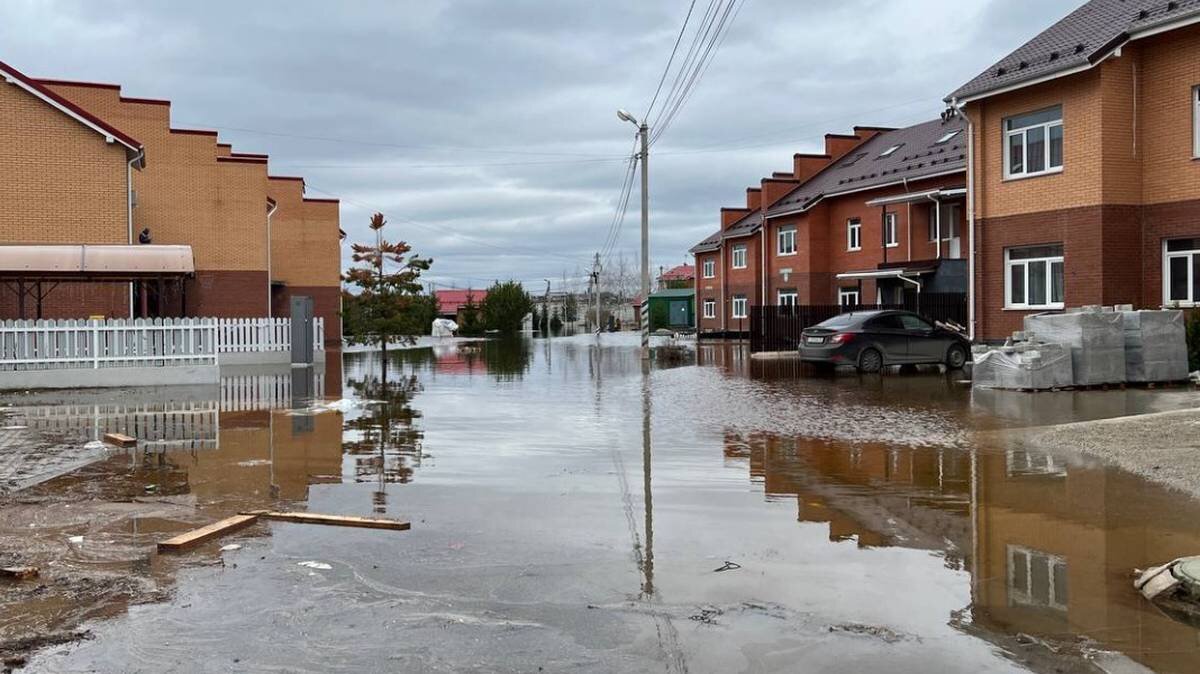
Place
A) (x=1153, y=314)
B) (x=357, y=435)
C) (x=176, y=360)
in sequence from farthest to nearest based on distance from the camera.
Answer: (x=176, y=360), (x=1153, y=314), (x=357, y=435)

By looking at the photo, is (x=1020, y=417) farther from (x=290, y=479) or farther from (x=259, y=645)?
(x=259, y=645)

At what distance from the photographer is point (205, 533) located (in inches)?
277

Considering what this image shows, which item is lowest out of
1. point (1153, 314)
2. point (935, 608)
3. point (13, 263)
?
point (935, 608)

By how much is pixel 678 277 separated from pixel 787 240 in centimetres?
8855

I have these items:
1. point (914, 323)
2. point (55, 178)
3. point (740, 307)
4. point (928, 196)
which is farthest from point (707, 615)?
point (740, 307)

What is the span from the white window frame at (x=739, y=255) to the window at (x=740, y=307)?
168cm

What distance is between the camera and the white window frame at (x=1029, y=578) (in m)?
5.64

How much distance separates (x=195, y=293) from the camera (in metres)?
34.7

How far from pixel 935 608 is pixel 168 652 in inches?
157

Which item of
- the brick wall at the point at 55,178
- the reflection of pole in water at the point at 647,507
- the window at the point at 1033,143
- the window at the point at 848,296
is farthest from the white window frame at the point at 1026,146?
the brick wall at the point at 55,178

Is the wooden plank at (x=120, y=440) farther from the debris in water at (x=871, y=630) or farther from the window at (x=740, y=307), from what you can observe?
the window at (x=740, y=307)

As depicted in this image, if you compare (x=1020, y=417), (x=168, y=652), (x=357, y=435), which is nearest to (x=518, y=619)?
(x=168, y=652)

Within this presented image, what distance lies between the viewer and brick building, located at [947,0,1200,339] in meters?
20.7

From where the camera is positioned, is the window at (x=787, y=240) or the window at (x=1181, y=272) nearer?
the window at (x=1181, y=272)
